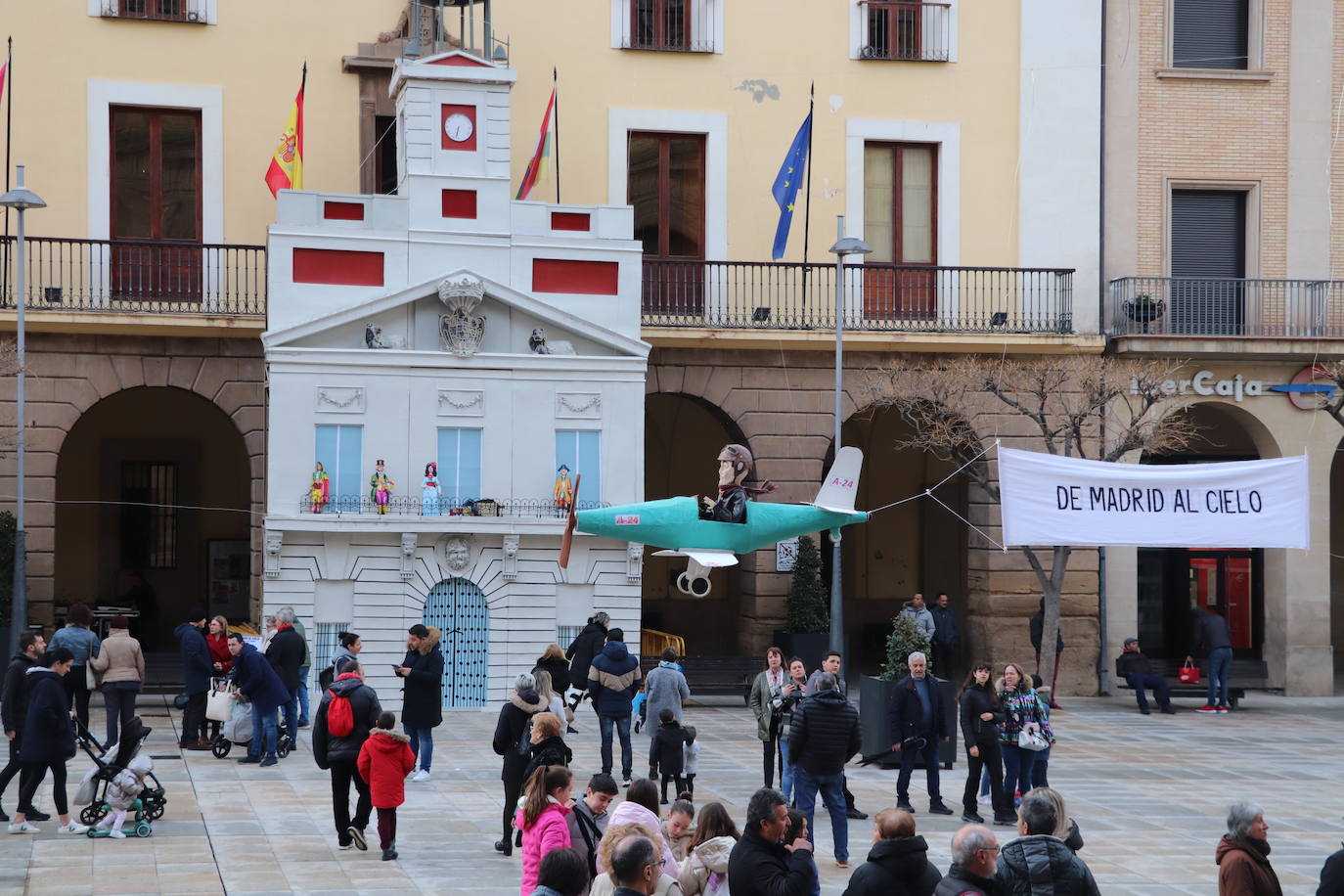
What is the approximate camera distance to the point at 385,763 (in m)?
14.9

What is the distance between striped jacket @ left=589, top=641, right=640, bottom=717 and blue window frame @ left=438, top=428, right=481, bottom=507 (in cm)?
695

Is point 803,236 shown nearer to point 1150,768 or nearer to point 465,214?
point 465,214

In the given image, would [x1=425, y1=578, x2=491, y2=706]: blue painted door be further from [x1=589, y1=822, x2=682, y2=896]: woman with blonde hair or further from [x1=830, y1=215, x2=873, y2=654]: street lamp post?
[x1=589, y1=822, x2=682, y2=896]: woman with blonde hair

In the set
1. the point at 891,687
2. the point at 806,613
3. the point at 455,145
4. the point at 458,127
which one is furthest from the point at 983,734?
the point at 458,127

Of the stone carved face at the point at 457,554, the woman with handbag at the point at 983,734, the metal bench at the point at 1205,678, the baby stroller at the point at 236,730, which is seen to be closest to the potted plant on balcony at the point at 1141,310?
the metal bench at the point at 1205,678

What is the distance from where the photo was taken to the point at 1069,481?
63.1 feet

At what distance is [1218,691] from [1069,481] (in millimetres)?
10756

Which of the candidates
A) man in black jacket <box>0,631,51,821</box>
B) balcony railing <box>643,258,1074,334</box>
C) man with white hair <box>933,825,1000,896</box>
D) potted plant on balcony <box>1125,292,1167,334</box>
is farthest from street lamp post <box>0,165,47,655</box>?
man with white hair <box>933,825,1000,896</box>

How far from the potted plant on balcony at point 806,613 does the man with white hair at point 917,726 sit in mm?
9834

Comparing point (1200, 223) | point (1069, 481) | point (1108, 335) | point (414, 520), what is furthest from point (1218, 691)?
point (414, 520)

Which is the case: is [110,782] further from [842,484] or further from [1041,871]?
[1041,871]

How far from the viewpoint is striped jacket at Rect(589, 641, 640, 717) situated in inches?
766

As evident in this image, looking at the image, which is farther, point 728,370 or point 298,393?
point 728,370

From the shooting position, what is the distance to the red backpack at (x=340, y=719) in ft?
50.2
